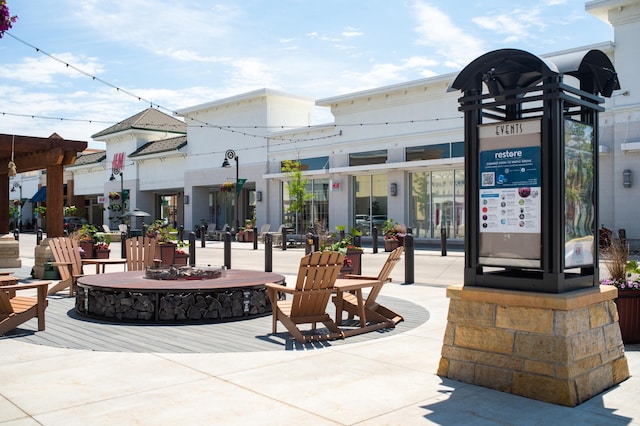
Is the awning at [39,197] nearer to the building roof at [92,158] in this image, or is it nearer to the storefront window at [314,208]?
the building roof at [92,158]

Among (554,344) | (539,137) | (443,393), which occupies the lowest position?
(443,393)

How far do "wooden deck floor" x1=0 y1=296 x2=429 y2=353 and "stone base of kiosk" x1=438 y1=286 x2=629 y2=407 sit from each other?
6.86ft

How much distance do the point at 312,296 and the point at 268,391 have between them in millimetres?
2458

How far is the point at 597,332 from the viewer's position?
5.62 m

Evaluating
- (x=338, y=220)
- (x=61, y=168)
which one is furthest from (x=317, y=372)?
(x=338, y=220)

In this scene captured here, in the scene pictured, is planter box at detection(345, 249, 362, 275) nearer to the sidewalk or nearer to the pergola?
the pergola

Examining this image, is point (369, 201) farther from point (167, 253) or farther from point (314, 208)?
point (167, 253)

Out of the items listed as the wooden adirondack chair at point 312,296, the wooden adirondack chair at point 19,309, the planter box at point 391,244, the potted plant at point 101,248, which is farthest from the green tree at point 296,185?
the wooden adirondack chair at point 312,296

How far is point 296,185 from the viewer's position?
1344 inches

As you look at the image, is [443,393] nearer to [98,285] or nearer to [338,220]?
[98,285]

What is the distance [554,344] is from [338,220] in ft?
93.9

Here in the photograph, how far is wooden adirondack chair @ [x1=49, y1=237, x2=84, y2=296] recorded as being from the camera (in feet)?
37.5

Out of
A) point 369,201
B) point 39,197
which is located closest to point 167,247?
point 369,201

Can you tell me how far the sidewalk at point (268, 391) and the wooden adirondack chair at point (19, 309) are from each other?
312 mm
